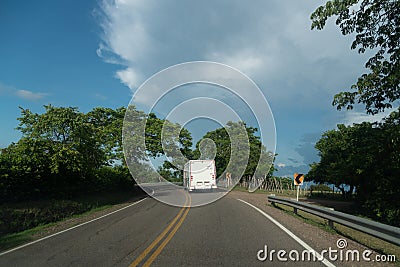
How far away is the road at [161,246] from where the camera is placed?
17.9 ft

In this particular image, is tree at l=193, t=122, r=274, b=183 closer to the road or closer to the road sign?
the road sign

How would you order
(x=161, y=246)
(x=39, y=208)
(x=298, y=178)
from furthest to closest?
1. (x=298, y=178)
2. (x=39, y=208)
3. (x=161, y=246)

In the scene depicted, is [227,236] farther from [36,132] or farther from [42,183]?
[36,132]

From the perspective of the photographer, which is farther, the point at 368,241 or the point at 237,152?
the point at 237,152

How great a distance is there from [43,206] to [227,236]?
8.98m

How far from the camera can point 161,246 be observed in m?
6.54

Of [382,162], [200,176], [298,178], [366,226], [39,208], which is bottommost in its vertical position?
[39,208]

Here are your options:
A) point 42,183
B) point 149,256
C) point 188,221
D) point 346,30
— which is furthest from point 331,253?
point 42,183

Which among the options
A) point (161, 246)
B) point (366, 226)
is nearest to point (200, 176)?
point (161, 246)

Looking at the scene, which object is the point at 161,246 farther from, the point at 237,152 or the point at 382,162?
the point at 237,152

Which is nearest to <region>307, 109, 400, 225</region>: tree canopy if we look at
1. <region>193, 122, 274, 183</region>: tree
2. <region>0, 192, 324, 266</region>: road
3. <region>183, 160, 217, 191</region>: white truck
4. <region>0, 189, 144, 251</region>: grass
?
<region>0, 192, 324, 266</region>: road

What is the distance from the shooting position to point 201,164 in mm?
25766

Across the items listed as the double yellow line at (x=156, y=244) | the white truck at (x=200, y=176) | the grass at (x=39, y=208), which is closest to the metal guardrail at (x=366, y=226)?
the double yellow line at (x=156, y=244)

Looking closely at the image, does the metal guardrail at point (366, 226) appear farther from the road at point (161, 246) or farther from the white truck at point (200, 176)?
the white truck at point (200, 176)
